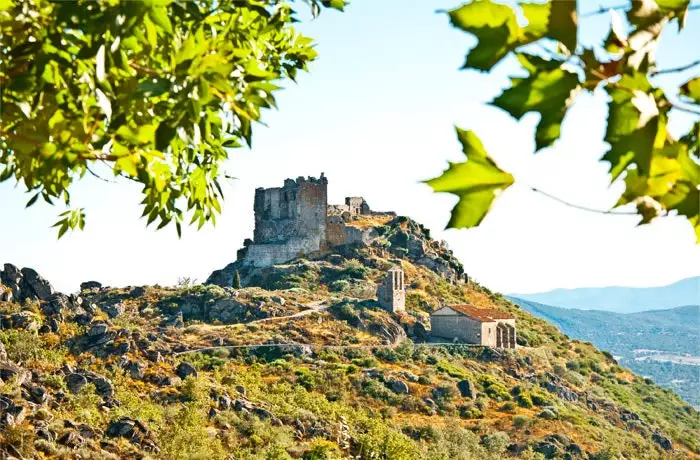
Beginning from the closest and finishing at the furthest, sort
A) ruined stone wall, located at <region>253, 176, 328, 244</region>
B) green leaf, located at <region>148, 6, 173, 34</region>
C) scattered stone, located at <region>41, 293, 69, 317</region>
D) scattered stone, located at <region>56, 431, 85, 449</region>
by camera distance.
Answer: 1. green leaf, located at <region>148, 6, 173, 34</region>
2. scattered stone, located at <region>56, 431, 85, 449</region>
3. scattered stone, located at <region>41, 293, 69, 317</region>
4. ruined stone wall, located at <region>253, 176, 328, 244</region>

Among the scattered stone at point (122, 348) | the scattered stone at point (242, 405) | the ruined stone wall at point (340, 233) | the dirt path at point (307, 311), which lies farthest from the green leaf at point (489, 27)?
the ruined stone wall at point (340, 233)

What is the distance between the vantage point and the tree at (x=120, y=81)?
2.92 meters

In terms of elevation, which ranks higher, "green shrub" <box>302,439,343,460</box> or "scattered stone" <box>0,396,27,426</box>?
"scattered stone" <box>0,396,27,426</box>

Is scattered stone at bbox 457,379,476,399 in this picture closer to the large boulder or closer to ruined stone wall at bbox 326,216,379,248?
the large boulder

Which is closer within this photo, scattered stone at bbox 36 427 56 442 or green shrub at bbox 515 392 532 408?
scattered stone at bbox 36 427 56 442

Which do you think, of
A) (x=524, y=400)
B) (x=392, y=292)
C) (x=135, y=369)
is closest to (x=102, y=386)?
(x=135, y=369)

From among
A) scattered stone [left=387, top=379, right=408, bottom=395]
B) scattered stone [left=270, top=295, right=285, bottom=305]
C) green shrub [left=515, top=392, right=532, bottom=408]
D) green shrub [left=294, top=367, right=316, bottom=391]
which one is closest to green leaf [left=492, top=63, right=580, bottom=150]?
green shrub [left=294, top=367, right=316, bottom=391]

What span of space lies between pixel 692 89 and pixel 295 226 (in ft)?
234

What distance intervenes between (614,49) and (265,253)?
7170cm

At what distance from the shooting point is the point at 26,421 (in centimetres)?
2227

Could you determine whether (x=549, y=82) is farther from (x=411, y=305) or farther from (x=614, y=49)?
(x=411, y=305)

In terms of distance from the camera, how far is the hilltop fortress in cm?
7300

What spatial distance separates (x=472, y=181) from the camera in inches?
89.8

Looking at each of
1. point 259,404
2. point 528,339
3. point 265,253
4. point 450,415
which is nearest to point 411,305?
point 528,339
